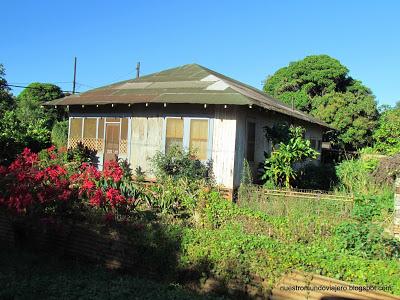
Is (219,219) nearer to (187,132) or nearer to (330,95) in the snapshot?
(187,132)

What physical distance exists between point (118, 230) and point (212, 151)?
5.97 meters

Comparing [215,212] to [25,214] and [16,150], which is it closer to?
[25,214]

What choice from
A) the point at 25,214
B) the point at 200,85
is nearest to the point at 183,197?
the point at 25,214

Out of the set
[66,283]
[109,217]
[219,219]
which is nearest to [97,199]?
[109,217]

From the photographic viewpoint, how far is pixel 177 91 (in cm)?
1436

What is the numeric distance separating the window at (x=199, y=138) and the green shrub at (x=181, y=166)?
23 centimetres

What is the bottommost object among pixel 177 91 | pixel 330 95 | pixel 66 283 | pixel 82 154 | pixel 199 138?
pixel 66 283

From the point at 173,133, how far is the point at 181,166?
5.29 feet

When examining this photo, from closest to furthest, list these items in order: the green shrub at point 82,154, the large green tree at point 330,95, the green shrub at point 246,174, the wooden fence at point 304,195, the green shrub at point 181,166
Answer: the wooden fence at point 304,195 < the green shrub at point 181,166 < the green shrub at point 246,174 < the green shrub at point 82,154 < the large green tree at point 330,95

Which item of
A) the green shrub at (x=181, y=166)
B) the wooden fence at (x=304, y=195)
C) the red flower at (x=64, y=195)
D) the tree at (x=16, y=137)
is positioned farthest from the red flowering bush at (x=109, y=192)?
the tree at (x=16, y=137)

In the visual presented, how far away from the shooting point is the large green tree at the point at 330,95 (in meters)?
27.9

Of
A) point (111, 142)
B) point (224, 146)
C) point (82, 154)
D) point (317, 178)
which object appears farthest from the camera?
point (317, 178)

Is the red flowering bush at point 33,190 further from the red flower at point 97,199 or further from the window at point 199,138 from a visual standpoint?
the window at point 199,138

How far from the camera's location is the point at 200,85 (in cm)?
1456
